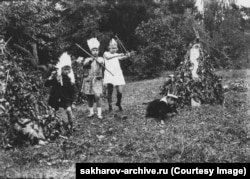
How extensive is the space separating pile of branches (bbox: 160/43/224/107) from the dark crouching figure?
1.40 meters

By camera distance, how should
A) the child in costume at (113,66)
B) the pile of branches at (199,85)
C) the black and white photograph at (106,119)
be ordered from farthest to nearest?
the pile of branches at (199,85) → the child in costume at (113,66) → the black and white photograph at (106,119)

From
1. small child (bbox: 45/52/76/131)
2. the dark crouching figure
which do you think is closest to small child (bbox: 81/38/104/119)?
small child (bbox: 45/52/76/131)

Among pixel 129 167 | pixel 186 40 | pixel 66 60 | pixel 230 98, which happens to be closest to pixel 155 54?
pixel 186 40

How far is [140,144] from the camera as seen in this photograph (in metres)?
8.02

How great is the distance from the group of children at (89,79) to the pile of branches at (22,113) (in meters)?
0.33

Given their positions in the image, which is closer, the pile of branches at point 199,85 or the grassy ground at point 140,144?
the grassy ground at point 140,144

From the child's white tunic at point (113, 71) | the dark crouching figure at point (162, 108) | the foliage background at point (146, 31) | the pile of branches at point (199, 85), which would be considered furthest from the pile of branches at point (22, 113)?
the foliage background at point (146, 31)

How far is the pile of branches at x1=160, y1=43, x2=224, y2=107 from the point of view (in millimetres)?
12758

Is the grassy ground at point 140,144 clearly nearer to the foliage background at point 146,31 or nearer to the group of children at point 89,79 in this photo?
the group of children at point 89,79

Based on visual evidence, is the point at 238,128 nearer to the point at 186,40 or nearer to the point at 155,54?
the point at 155,54

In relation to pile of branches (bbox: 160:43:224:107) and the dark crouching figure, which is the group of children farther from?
pile of branches (bbox: 160:43:224:107)

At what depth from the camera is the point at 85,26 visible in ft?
99.9

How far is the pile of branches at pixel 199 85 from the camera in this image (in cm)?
1276

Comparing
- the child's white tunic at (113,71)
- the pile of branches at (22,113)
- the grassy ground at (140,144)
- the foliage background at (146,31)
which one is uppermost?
the foliage background at (146,31)
